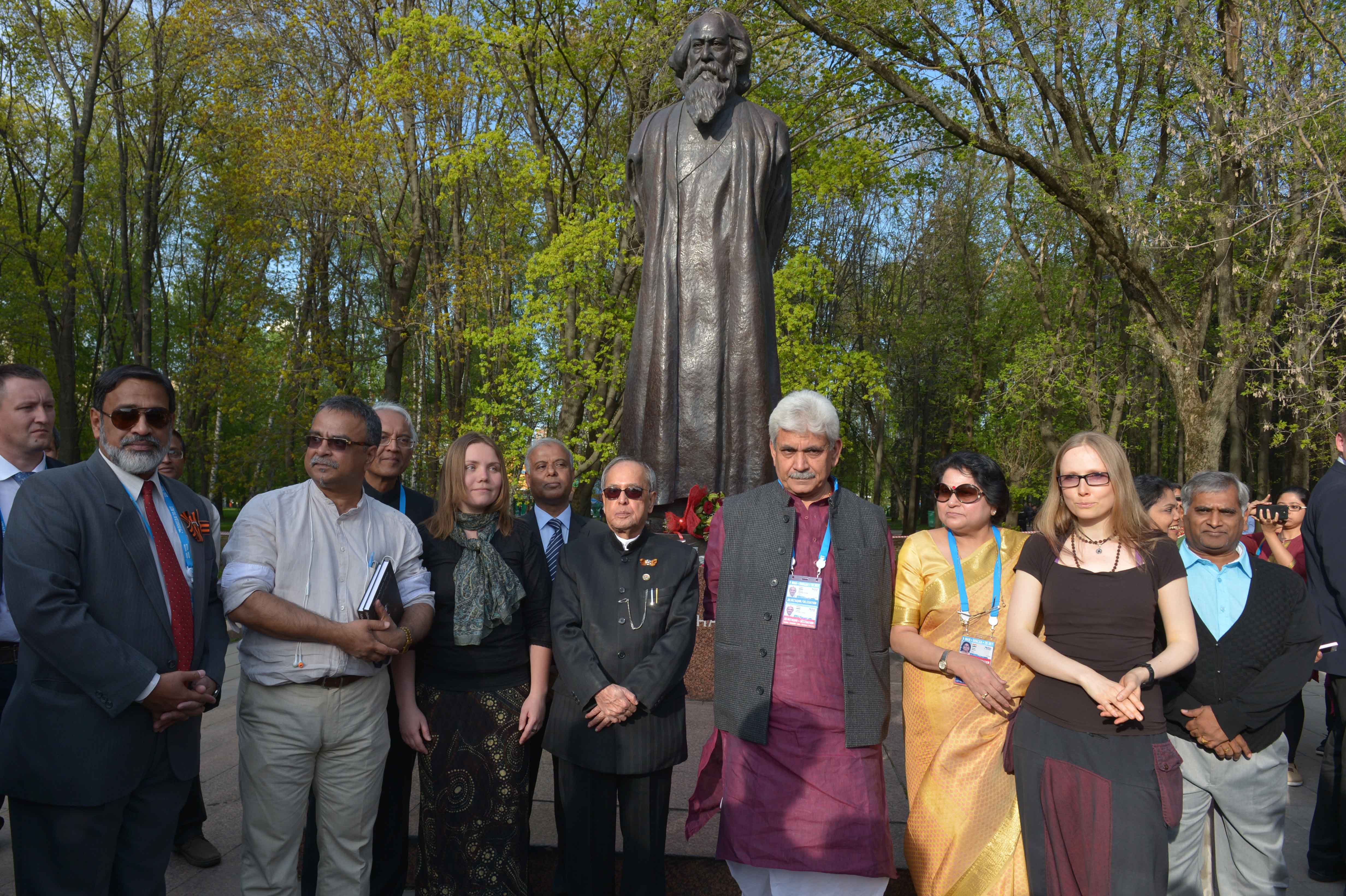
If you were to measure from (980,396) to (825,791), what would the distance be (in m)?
26.2

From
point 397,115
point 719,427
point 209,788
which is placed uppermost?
point 397,115

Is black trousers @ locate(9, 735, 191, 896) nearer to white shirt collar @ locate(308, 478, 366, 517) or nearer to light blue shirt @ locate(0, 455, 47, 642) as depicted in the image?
white shirt collar @ locate(308, 478, 366, 517)

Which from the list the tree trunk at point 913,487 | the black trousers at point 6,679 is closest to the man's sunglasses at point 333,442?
the black trousers at point 6,679

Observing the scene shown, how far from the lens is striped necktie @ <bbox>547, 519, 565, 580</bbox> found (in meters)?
4.15

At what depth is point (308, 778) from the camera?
117 inches

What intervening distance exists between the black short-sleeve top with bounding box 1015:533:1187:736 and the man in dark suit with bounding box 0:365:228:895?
8.59 ft

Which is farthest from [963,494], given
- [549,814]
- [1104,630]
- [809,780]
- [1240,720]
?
[549,814]

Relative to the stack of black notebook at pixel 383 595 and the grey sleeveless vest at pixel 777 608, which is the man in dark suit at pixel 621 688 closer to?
the grey sleeveless vest at pixel 777 608

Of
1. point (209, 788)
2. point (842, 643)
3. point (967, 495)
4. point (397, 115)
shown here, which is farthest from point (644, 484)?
point (397, 115)

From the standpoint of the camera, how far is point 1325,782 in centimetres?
436

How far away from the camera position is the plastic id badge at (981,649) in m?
3.05

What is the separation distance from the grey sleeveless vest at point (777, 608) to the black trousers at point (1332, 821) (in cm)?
242

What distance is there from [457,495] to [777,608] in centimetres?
132

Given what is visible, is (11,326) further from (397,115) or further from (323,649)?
(323,649)
